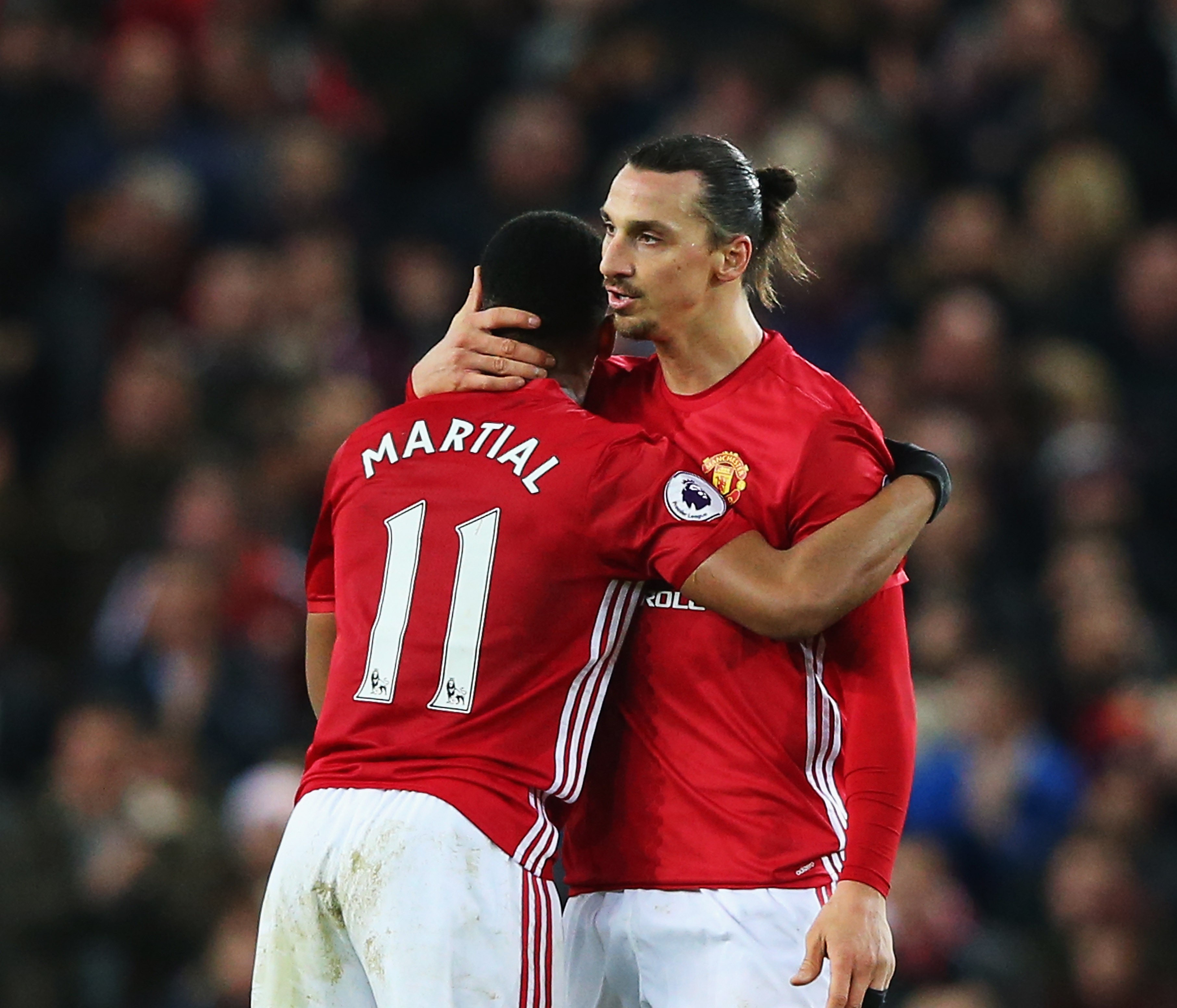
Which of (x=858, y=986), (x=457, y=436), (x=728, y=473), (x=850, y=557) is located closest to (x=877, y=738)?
(x=850, y=557)

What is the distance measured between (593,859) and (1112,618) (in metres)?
3.99

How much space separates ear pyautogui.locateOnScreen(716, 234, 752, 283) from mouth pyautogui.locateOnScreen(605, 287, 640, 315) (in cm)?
19

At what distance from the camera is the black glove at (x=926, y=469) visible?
3.87 m

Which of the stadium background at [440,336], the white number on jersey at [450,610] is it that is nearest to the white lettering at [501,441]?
the white number on jersey at [450,610]

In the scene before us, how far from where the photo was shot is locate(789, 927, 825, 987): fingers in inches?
141

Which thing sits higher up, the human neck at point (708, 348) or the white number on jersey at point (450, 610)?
the human neck at point (708, 348)

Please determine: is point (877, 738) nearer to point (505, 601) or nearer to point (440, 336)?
point (505, 601)

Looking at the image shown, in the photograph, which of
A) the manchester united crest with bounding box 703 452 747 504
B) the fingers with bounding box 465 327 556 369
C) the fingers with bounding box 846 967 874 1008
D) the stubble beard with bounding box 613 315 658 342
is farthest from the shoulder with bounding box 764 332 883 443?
the fingers with bounding box 846 967 874 1008

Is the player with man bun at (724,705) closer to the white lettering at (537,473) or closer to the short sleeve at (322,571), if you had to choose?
the white lettering at (537,473)

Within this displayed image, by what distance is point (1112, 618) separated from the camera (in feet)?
24.5

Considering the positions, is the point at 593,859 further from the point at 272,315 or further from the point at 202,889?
the point at 272,315

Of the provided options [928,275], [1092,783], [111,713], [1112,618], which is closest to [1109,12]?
[928,275]

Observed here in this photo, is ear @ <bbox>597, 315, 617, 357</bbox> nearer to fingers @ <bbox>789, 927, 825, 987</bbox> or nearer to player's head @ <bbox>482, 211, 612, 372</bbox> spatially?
player's head @ <bbox>482, 211, 612, 372</bbox>

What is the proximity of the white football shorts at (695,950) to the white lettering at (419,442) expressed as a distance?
3.11ft
